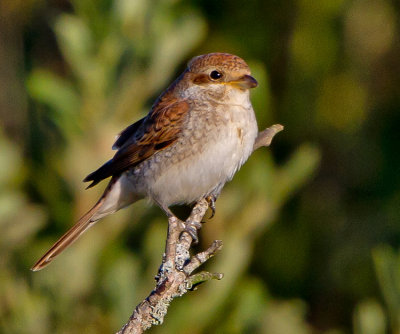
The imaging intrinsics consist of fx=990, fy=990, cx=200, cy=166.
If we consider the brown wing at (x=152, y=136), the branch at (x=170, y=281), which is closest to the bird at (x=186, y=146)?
the brown wing at (x=152, y=136)

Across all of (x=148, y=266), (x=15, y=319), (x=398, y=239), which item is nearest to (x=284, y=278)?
(x=398, y=239)

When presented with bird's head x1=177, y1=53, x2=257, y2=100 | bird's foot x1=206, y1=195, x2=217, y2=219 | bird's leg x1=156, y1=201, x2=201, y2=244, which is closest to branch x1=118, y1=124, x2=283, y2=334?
bird's leg x1=156, y1=201, x2=201, y2=244

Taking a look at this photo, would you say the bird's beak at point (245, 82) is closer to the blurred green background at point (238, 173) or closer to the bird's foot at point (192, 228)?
the blurred green background at point (238, 173)

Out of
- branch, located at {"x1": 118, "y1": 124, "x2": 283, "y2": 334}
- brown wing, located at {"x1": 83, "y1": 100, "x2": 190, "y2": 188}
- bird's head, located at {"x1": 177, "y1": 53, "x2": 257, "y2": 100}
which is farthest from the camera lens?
brown wing, located at {"x1": 83, "y1": 100, "x2": 190, "y2": 188}

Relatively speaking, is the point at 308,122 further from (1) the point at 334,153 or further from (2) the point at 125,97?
(2) the point at 125,97

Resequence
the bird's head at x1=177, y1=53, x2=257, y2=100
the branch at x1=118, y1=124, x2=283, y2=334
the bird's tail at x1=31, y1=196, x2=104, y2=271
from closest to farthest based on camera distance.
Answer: the branch at x1=118, y1=124, x2=283, y2=334, the bird's tail at x1=31, y1=196, x2=104, y2=271, the bird's head at x1=177, y1=53, x2=257, y2=100

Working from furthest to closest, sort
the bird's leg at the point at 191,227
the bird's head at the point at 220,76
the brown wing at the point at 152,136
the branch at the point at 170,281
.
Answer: the brown wing at the point at 152,136 → the bird's head at the point at 220,76 → the bird's leg at the point at 191,227 → the branch at the point at 170,281

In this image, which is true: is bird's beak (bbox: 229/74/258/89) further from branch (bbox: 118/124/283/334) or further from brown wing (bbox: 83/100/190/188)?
branch (bbox: 118/124/283/334)
